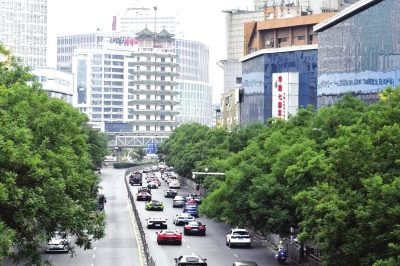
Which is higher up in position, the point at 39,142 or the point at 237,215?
the point at 39,142

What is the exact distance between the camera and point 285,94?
143625 mm

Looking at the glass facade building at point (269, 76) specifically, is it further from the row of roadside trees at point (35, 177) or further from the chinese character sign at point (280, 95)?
the row of roadside trees at point (35, 177)

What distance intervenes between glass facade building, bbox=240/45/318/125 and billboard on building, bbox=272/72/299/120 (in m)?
0.77

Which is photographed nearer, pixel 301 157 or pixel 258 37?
pixel 301 157

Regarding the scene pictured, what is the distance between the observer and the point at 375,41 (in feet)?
314

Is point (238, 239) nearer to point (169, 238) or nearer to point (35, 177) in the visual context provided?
point (169, 238)

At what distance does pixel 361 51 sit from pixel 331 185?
56709 mm

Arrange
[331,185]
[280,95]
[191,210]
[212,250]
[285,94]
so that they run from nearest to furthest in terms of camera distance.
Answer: [331,185], [212,250], [191,210], [285,94], [280,95]

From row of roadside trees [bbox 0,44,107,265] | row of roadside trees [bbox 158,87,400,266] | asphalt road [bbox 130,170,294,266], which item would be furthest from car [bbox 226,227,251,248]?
row of roadside trees [bbox 0,44,107,265]

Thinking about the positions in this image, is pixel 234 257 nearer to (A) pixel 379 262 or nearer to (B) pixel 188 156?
(A) pixel 379 262

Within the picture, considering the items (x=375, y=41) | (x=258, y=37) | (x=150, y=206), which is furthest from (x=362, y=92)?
(x=258, y=37)

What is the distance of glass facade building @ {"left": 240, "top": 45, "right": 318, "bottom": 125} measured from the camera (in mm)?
141875

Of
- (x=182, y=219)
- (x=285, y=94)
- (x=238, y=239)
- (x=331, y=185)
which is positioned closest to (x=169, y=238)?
(x=238, y=239)

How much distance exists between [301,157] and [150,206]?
157ft
